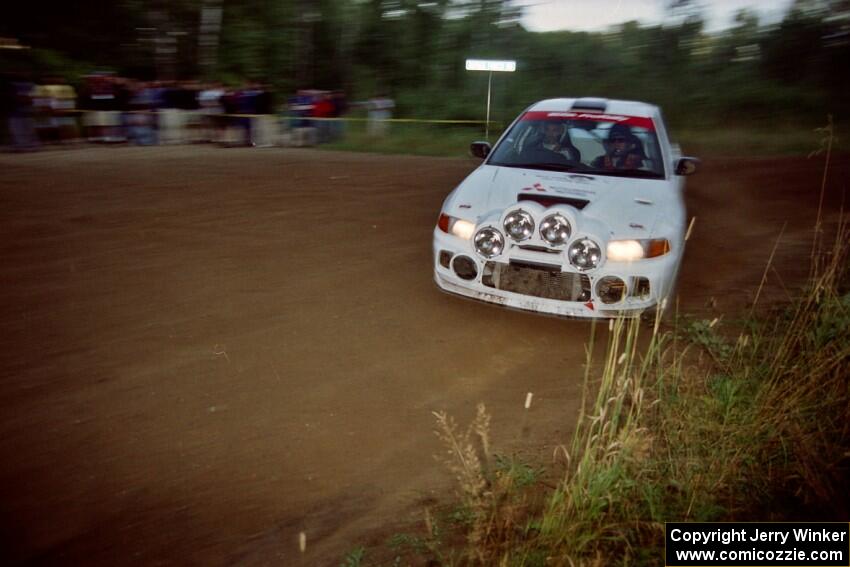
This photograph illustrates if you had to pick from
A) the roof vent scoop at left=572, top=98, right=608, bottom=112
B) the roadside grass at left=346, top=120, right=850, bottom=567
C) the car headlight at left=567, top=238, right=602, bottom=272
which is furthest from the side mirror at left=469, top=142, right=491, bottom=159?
the roadside grass at left=346, top=120, right=850, bottom=567

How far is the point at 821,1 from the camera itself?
87.9 feet

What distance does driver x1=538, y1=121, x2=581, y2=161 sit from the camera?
620 centimetres

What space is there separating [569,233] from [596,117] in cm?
218

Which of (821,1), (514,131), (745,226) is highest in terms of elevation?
(821,1)

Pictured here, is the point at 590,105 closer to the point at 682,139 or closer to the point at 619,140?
the point at 619,140

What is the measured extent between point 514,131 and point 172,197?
18.4ft

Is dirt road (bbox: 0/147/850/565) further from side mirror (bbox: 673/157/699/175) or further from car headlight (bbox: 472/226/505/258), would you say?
side mirror (bbox: 673/157/699/175)

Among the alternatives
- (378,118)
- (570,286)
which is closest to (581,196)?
(570,286)

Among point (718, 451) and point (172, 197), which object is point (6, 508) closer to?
point (718, 451)

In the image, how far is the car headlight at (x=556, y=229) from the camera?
4742 mm

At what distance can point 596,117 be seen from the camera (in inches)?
254

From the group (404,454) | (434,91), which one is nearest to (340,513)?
(404,454)

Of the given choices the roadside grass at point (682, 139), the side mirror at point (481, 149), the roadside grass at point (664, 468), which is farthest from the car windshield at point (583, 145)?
the roadside grass at point (682, 139)

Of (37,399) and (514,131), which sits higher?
(514,131)
